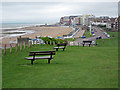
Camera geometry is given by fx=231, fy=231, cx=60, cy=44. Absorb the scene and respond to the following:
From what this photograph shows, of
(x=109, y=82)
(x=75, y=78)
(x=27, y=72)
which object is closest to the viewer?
(x=109, y=82)

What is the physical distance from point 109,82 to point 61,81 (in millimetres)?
1221

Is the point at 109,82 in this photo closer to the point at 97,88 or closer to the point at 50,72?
the point at 97,88

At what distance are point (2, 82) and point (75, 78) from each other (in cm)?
194

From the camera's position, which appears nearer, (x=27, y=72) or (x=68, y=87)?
(x=68, y=87)

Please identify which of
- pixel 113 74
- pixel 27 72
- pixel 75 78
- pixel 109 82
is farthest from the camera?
pixel 27 72

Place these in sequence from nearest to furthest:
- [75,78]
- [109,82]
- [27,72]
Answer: [109,82] < [75,78] < [27,72]

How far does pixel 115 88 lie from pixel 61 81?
141 centimetres

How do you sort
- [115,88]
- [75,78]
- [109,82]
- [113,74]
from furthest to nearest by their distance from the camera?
1. [113,74]
2. [75,78]
3. [109,82]
4. [115,88]

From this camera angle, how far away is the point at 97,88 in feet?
17.3

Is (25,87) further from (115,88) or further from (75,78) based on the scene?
(115,88)

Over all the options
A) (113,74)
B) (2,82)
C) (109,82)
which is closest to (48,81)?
(2,82)

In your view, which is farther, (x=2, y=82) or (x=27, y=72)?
(x=27, y=72)

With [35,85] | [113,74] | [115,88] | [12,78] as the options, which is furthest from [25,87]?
[113,74]

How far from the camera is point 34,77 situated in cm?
655
